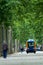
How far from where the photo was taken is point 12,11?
3591 centimetres

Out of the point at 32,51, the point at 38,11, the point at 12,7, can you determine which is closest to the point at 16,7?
the point at 12,7

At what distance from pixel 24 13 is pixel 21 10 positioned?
1692mm

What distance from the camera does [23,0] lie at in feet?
108

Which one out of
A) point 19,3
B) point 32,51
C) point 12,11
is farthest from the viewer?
point 32,51

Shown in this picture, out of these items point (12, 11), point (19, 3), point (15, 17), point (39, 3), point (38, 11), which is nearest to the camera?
point (39, 3)

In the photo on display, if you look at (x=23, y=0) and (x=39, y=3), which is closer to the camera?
(x=39, y=3)

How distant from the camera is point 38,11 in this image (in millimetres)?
31188

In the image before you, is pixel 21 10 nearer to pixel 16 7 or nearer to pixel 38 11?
pixel 16 7

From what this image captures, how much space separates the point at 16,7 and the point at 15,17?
398cm

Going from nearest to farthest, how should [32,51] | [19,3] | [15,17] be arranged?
1. [19,3]
2. [15,17]
3. [32,51]

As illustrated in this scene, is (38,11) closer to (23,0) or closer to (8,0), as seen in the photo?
(23,0)

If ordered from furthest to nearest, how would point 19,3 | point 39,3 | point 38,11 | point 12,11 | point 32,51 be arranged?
point 32,51, point 12,11, point 19,3, point 38,11, point 39,3

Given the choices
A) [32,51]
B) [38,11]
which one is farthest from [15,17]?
[32,51]

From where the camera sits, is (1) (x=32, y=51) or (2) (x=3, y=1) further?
(1) (x=32, y=51)
